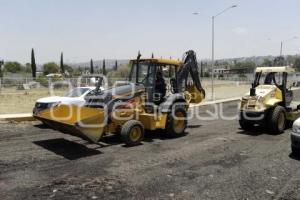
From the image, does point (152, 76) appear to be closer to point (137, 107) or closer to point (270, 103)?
point (137, 107)

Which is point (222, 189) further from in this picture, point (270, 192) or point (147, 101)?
point (147, 101)

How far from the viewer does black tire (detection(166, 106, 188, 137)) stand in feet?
41.0

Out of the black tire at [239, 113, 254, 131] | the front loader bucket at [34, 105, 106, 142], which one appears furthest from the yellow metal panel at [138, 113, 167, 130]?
the black tire at [239, 113, 254, 131]

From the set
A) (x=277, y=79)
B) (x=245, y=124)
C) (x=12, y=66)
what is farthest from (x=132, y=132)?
(x=12, y=66)

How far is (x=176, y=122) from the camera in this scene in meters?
12.8

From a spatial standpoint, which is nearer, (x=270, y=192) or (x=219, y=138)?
(x=270, y=192)

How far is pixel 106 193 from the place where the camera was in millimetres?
7035

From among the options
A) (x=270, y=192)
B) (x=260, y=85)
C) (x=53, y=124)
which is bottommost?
(x=270, y=192)

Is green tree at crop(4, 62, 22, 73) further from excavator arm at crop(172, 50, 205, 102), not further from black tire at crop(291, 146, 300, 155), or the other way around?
black tire at crop(291, 146, 300, 155)

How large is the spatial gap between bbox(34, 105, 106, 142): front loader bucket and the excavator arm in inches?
146

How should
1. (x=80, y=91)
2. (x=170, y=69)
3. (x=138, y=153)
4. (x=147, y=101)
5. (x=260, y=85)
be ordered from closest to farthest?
(x=138, y=153)
(x=147, y=101)
(x=170, y=69)
(x=260, y=85)
(x=80, y=91)

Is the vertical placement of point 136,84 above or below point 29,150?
above

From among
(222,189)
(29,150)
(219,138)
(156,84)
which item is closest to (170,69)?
(156,84)

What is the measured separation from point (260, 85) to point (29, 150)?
863 centimetres
